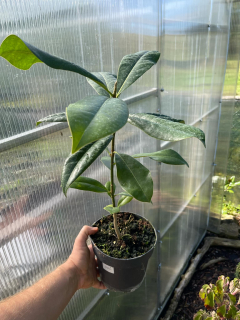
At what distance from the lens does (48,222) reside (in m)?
0.95

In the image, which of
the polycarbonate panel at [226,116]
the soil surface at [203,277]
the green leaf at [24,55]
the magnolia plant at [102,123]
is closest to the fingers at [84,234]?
the magnolia plant at [102,123]

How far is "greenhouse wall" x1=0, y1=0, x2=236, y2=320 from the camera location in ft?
2.58

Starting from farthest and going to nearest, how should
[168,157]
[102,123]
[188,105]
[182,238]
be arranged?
[182,238] → [188,105] → [168,157] → [102,123]

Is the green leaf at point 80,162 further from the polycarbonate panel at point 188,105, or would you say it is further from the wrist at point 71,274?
the polycarbonate panel at point 188,105

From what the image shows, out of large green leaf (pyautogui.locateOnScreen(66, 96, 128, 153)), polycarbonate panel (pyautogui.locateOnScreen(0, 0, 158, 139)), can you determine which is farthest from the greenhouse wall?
large green leaf (pyautogui.locateOnScreen(66, 96, 128, 153))

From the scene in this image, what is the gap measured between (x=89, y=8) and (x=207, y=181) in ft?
A: 7.81

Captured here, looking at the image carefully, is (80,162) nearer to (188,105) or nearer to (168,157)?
(168,157)

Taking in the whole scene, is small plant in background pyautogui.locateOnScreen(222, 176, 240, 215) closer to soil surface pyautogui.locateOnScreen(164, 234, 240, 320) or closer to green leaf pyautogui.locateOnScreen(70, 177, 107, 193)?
soil surface pyautogui.locateOnScreen(164, 234, 240, 320)

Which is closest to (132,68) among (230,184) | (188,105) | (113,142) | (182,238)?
(113,142)

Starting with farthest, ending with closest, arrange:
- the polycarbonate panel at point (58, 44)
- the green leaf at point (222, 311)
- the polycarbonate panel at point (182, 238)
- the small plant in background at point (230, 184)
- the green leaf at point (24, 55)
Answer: the small plant in background at point (230, 184) < the polycarbonate panel at point (182, 238) < the green leaf at point (222, 311) < the polycarbonate panel at point (58, 44) < the green leaf at point (24, 55)

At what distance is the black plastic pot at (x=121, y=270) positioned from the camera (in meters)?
0.79

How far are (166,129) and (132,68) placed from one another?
25cm

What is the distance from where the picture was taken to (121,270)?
81cm

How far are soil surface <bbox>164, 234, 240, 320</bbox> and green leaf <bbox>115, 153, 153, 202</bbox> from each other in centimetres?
195
